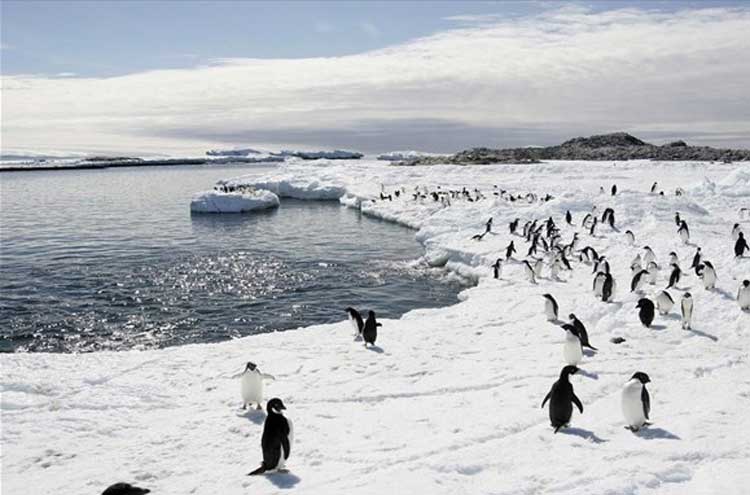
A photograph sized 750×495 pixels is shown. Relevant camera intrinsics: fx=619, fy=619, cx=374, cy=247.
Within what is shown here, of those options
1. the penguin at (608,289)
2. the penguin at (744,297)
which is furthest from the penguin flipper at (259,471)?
the penguin at (744,297)

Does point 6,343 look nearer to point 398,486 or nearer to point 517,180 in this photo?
point 398,486

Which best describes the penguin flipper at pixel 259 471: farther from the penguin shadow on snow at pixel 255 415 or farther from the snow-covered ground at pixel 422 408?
the penguin shadow on snow at pixel 255 415

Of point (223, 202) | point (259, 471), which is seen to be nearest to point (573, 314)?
point (259, 471)

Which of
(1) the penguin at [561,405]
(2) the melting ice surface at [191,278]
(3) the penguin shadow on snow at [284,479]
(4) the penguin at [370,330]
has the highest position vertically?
(1) the penguin at [561,405]

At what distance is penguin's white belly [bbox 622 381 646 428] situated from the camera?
24.4 feet

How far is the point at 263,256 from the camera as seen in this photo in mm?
25719

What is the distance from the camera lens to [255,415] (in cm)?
901

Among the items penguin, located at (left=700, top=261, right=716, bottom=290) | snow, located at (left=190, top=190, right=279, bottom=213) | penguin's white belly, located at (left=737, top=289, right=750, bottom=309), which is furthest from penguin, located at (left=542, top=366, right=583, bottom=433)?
snow, located at (left=190, top=190, right=279, bottom=213)

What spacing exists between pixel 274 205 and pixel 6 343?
31.4 m

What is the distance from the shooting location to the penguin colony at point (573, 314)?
23.4 ft

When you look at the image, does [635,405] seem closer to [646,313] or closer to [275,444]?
[275,444]

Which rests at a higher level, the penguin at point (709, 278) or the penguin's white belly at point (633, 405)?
the penguin at point (709, 278)

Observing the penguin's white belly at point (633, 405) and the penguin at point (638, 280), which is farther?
the penguin at point (638, 280)

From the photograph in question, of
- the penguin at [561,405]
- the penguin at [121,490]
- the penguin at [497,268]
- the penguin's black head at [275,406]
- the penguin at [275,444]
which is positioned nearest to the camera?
the penguin at [121,490]
